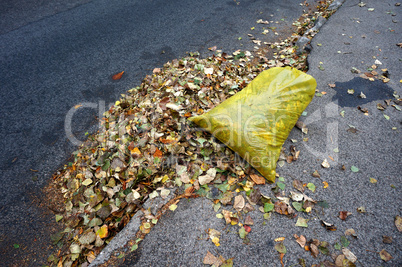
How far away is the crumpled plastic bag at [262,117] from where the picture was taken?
193cm

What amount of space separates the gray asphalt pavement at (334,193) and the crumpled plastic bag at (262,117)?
0.30 meters

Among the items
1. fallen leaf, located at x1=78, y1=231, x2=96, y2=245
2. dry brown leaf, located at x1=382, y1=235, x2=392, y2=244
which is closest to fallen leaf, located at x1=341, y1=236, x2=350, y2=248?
dry brown leaf, located at x1=382, y1=235, x2=392, y2=244

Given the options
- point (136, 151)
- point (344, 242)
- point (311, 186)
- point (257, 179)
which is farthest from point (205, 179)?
point (344, 242)

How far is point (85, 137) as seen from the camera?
8.39ft

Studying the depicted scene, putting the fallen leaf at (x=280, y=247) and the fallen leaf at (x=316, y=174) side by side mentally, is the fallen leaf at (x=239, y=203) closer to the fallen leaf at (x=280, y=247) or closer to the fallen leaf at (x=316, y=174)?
the fallen leaf at (x=280, y=247)

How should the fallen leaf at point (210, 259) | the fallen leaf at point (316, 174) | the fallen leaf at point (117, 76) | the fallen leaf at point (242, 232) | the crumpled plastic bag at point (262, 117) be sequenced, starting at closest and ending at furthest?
1. the fallen leaf at point (210, 259)
2. the fallen leaf at point (242, 232)
3. the crumpled plastic bag at point (262, 117)
4. the fallen leaf at point (316, 174)
5. the fallen leaf at point (117, 76)

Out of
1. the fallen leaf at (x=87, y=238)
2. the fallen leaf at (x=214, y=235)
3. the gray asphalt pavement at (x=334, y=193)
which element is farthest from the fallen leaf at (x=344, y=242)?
the fallen leaf at (x=87, y=238)

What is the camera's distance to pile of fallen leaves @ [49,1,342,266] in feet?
5.96

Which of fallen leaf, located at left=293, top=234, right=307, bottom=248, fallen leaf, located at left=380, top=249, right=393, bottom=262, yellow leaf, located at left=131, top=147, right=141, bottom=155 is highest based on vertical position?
yellow leaf, located at left=131, top=147, right=141, bottom=155

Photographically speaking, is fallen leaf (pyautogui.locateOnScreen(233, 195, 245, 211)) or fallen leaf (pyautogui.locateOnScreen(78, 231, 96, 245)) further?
fallen leaf (pyautogui.locateOnScreen(233, 195, 245, 211))

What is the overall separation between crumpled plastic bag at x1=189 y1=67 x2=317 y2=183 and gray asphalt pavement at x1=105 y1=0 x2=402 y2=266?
295 millimetres

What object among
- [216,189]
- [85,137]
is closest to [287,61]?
[216,189]

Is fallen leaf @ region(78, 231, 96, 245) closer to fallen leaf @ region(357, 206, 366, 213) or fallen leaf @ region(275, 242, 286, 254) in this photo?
fallen leaf @ region(275, 242, 286, 254)

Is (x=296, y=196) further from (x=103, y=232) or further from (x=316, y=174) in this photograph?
(x=103, y=232)
